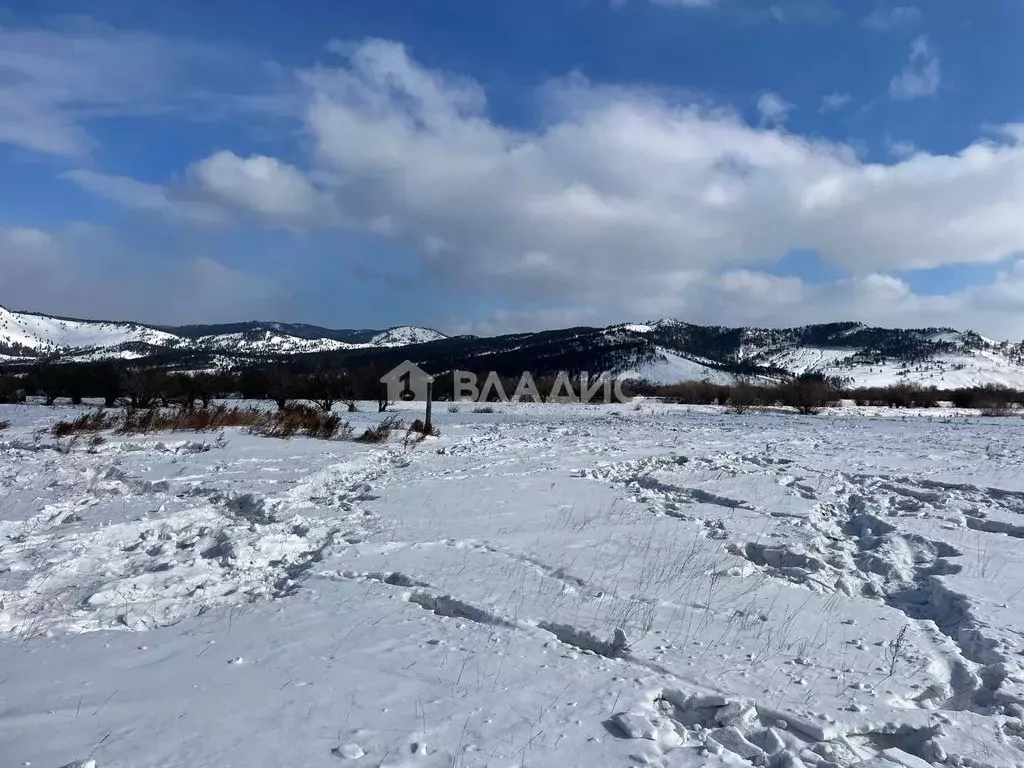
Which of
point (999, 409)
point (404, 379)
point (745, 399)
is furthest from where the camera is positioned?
point (745, 399)

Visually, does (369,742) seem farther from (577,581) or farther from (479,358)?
(479,358)

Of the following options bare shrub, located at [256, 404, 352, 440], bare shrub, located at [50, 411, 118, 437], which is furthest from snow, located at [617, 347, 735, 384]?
bare shrub, located at [50, 411, 118, 437]

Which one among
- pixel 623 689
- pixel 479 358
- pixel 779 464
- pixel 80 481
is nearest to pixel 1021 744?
pixel 623 689

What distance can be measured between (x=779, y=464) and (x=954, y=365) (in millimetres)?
225035

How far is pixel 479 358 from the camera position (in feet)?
538

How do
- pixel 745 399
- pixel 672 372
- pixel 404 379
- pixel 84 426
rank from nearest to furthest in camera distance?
pixel 84 426 → pixel 404 379 → pixel 745 399 → pixel 672 372

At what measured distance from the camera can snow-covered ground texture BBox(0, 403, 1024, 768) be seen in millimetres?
3580

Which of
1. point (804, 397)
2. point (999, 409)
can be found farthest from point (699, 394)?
point (999, 409)

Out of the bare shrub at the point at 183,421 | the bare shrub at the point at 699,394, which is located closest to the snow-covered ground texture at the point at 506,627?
the bare shrub at the point at 183,421

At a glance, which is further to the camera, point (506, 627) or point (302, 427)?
point (302, 427)

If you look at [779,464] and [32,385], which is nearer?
[779,464]

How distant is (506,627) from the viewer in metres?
5.23

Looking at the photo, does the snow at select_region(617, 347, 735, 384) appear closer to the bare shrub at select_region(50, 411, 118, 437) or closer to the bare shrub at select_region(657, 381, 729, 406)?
the bare shrub at select_region(657, 381, 729, 406)

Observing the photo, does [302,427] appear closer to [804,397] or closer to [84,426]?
[84,426]
